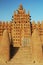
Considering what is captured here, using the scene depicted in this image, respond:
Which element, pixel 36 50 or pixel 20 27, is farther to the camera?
pixel 20 27

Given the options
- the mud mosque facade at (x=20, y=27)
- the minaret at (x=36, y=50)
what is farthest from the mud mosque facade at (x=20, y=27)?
the minaret at (x=36, y=50)

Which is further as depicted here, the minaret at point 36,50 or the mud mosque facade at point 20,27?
the mud mosque facade at point 20,27

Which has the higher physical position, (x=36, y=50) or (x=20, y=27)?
(x=20, y=27)

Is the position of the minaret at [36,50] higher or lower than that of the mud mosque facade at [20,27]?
lower

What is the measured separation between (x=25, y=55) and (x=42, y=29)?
9015 millimetres

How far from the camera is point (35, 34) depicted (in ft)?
57.6

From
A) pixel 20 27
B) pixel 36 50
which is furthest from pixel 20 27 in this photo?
pixel 36 50

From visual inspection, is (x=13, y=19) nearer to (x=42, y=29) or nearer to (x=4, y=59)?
(x=42, y=29)

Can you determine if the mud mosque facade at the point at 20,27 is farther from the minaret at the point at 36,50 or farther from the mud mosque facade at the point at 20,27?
the minaret at the point at 36,50

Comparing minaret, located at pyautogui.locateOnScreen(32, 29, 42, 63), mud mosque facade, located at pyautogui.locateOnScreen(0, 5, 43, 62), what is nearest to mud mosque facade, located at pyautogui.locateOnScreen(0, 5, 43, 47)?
mud mosque facade, located at pyautogui.locateOnScreen(0, 5, 43, 62)

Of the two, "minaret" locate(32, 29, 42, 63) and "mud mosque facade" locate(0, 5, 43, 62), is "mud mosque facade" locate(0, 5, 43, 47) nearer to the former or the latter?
"mud mosque facade" locate(0, 5, 43, 62)

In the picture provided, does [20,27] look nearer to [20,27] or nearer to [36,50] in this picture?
[20,27]

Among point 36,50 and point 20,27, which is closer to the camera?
point 36,50

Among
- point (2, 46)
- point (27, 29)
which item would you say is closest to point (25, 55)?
point (2, 46)
